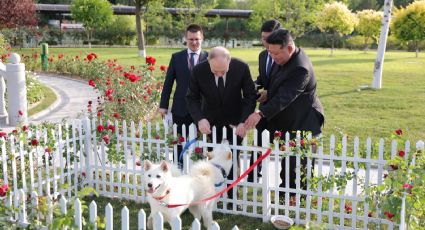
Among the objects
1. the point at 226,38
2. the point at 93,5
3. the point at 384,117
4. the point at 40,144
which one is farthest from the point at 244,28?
the point at 40,144

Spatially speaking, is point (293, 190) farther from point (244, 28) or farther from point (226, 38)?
point (244, 28)

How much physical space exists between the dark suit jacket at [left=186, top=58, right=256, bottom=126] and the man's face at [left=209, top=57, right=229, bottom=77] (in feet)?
0.61

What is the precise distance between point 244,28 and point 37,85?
161ft

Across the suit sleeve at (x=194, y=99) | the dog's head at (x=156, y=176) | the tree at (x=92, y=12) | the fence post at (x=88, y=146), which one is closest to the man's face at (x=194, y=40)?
the suit sleeve at (x=194, y=99)

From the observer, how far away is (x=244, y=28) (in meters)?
60.6

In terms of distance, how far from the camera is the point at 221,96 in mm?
5207

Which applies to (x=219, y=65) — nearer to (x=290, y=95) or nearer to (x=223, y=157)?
(x=290, y=95)

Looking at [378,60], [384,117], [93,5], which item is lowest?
[384,117]

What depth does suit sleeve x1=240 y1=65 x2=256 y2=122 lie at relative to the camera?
5.14 m

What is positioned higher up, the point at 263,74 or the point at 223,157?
the point at 263,74

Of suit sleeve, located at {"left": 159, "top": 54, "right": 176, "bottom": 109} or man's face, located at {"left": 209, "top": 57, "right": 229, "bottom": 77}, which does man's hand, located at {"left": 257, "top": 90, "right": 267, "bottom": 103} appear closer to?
man's face, located at {"left": 209, "top": 57, "right": 229, "bottom": 77}

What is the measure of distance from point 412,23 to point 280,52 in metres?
31.9

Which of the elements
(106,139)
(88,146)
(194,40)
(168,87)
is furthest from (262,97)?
(88,146)

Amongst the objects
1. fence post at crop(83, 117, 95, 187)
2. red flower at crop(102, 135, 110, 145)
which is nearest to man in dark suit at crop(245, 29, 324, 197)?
red flower at crop(102, 135, 110, 145)
